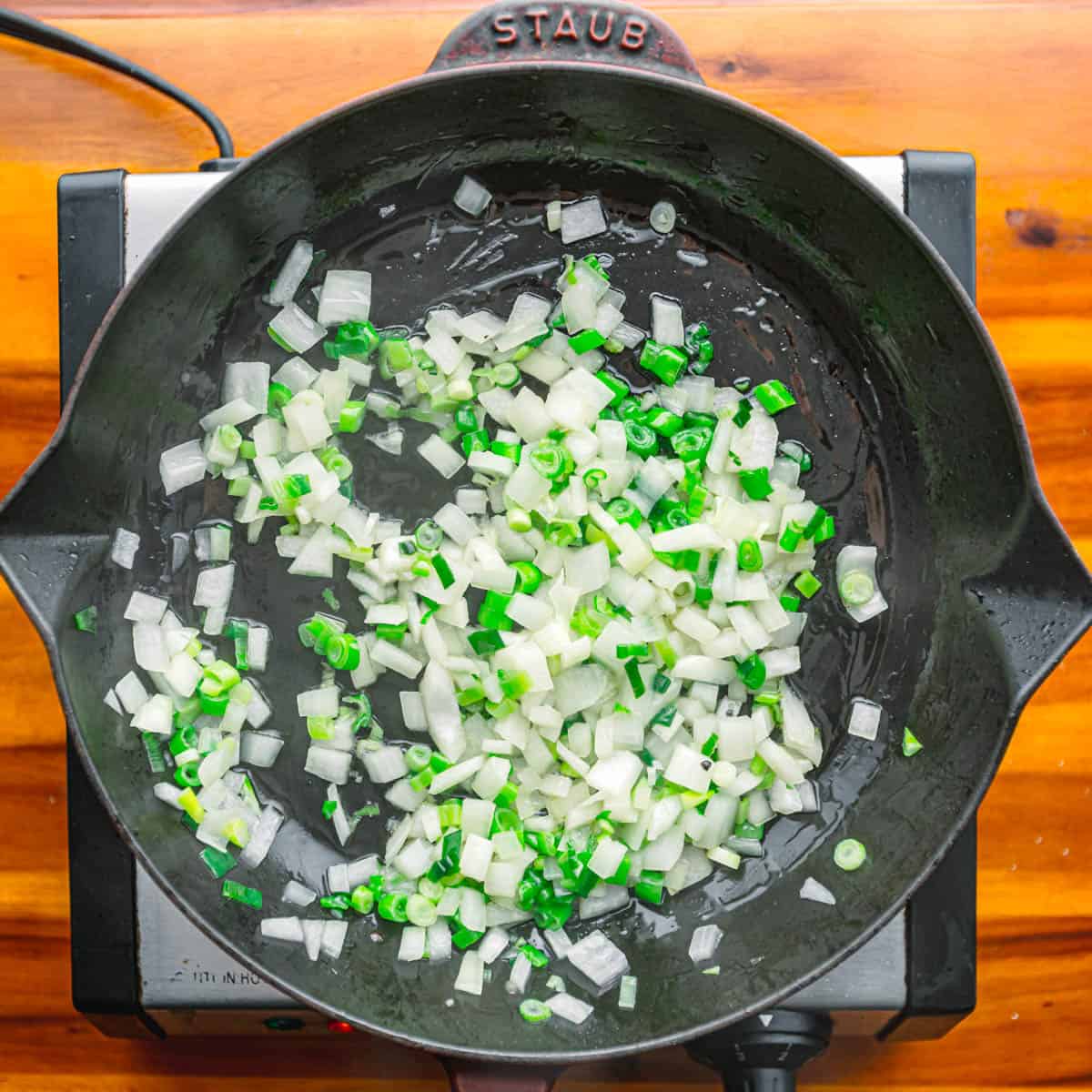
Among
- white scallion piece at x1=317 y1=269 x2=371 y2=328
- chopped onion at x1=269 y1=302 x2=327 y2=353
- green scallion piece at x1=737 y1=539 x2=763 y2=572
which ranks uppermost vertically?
white scallion piece at x1=317 y1=269 x2=371 y2=328

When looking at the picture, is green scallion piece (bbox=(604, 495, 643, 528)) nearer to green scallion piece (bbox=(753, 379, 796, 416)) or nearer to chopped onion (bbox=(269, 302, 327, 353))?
green scallion piece (bbox=(753, 379, 796, 416))

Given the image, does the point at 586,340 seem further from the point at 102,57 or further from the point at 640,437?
the point at 102,57

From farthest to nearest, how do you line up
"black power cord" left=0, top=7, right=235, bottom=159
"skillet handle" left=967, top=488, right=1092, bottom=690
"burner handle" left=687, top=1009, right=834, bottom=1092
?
"black power cord" left=0, top=7, right=235, bottom=159 → "burner handle" left=687, top=1009, right=834, bottom=1092 → "skillet handle" left=967, top=488, right=1092, bottom=690

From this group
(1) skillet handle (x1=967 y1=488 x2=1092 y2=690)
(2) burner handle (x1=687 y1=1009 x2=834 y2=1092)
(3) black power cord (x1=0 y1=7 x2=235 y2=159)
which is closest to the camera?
(1) skillet handle (x1=967 y1=488 x2=1092 y2=690)

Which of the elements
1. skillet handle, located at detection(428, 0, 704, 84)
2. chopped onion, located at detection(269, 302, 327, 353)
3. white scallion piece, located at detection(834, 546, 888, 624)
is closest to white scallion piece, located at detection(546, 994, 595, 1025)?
white scallion piece, located at detection(834, 546, 888, 624)

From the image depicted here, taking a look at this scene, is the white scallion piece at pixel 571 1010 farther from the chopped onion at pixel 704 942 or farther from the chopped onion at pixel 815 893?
the chopped onion at pixel 815 893

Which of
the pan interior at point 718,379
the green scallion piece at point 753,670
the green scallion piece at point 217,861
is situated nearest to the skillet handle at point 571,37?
the pan interior at point 718,379

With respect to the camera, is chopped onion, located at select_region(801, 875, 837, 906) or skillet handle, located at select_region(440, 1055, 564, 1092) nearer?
skillet handle, located at select_region(440, 1055, 564, 1092)
